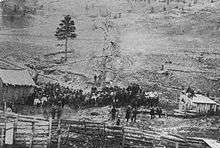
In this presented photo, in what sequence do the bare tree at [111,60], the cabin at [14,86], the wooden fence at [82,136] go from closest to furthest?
the wooden fence at [82,136], the cabin at [14,86], the bare tree at [111,60]

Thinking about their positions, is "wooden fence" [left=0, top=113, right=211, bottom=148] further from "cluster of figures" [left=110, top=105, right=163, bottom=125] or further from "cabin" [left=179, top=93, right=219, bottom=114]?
"cabin" [left=179, top=93, right=219, bottom=114]

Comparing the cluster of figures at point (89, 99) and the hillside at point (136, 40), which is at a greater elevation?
the hillside at point (136, 40)

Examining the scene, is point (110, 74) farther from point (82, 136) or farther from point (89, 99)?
point (82, 136)

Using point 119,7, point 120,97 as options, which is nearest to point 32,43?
point 119,7

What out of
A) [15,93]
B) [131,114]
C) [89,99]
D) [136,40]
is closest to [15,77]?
[15,93]

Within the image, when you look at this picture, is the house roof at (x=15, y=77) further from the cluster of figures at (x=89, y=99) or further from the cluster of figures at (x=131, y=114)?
the cluster of figures at (x=131, y=114)

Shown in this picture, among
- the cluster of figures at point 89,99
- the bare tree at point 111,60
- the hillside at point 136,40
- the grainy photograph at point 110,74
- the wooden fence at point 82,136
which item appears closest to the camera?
the wooden fence at point 82,136

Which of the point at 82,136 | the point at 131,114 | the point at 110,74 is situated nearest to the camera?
the point at 82,136

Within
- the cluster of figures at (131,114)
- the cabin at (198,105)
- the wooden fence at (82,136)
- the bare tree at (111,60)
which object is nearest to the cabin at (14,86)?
the cluster of figures at (131,114)

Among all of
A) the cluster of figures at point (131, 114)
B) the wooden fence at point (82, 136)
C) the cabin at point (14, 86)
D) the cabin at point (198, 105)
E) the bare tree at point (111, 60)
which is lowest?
the wooden fence at point (82, 136)
